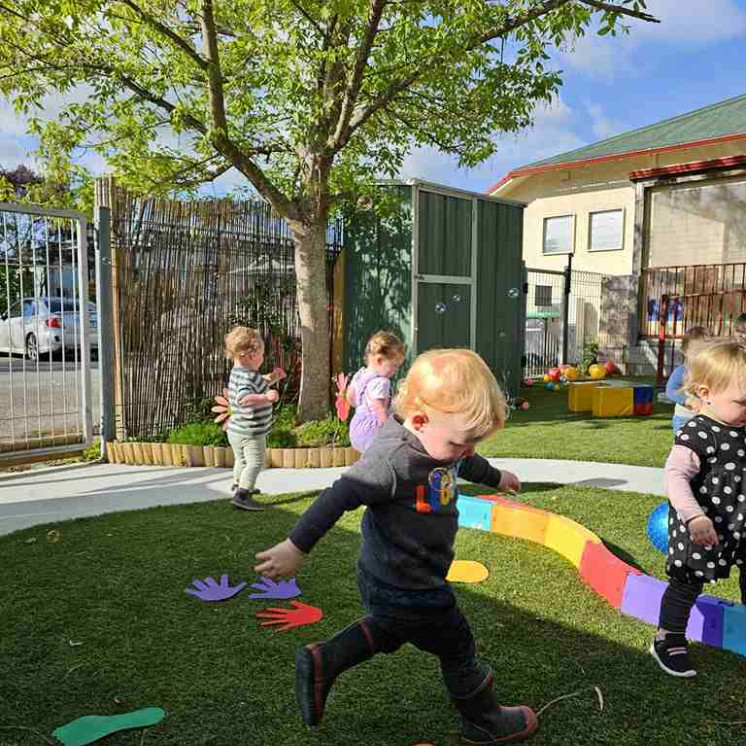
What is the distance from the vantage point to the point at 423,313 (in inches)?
400

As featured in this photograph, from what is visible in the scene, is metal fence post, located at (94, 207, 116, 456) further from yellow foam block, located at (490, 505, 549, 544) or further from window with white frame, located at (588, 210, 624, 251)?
window with white frame, located at (588, 210, 624, 251)

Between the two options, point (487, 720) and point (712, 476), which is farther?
point (712, 476)

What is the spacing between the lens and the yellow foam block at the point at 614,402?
10500mm

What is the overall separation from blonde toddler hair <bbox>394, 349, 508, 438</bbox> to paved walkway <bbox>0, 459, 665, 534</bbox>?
3.98 m

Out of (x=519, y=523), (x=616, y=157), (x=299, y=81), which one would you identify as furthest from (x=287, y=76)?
(x=616, y=157)

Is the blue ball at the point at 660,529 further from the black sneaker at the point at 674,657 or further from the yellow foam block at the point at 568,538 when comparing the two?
the black sneaker at the point at 674,657

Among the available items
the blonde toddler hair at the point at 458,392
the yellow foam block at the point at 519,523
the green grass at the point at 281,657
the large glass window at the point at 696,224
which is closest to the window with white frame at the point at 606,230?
the large glass window at the point at 696,224

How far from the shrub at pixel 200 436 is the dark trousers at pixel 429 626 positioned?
5320mm

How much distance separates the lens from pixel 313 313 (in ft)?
28.0

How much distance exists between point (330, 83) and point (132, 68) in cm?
225

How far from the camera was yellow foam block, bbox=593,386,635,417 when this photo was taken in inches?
413

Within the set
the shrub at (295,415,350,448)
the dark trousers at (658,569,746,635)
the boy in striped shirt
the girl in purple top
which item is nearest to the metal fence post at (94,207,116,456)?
the shrub at (295,415,350,448)

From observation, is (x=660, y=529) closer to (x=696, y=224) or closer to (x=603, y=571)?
(x=603, y=571)

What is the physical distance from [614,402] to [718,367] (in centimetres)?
800
